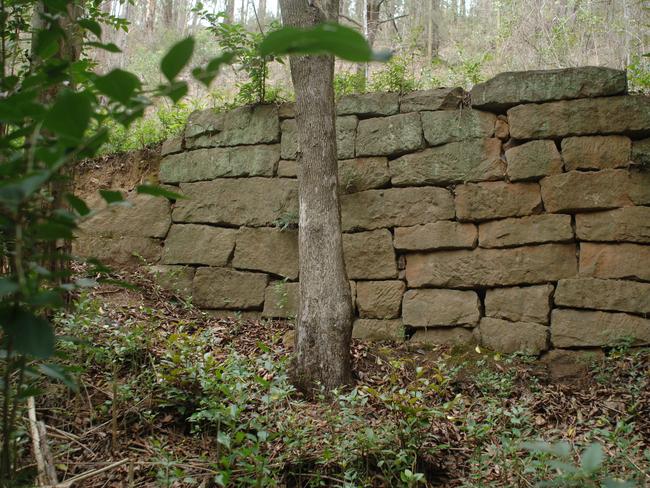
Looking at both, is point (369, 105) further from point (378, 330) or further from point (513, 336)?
point (513, 336)

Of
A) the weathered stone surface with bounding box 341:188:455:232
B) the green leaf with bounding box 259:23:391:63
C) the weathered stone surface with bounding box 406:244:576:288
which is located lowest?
the weathered stone surface with bounding box 406:244:576:288

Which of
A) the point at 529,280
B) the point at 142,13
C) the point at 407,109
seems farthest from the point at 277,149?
the point at 142,13

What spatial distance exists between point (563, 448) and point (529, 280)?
11.8 ft

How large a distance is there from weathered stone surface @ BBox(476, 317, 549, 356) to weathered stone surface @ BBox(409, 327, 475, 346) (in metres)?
0.11

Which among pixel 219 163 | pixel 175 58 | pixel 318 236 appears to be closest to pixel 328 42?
pixel 175 58

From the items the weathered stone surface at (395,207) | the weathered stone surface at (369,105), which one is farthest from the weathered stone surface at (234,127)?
the weathered stone surface at (395,207)

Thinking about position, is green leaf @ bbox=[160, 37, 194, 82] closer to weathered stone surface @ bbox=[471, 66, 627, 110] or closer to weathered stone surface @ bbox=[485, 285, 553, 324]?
weathered stone surface @ bbox=[485, 285, 553, 324]

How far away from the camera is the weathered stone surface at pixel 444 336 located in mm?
4613

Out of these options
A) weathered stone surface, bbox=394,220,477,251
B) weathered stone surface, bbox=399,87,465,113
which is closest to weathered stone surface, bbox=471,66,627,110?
weathered stone surface, bbox=399,87,465,113

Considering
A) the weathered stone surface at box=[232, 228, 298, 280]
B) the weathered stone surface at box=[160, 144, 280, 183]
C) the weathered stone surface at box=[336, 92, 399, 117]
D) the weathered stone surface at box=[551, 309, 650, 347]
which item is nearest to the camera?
the weathered stone surface at box=[551, 309, 650, 347]

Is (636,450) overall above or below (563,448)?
below

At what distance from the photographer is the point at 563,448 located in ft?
3.55

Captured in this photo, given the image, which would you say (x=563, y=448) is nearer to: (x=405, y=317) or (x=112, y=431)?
(x=112, y=431)

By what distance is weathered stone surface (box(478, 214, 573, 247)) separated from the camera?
14.5ft
